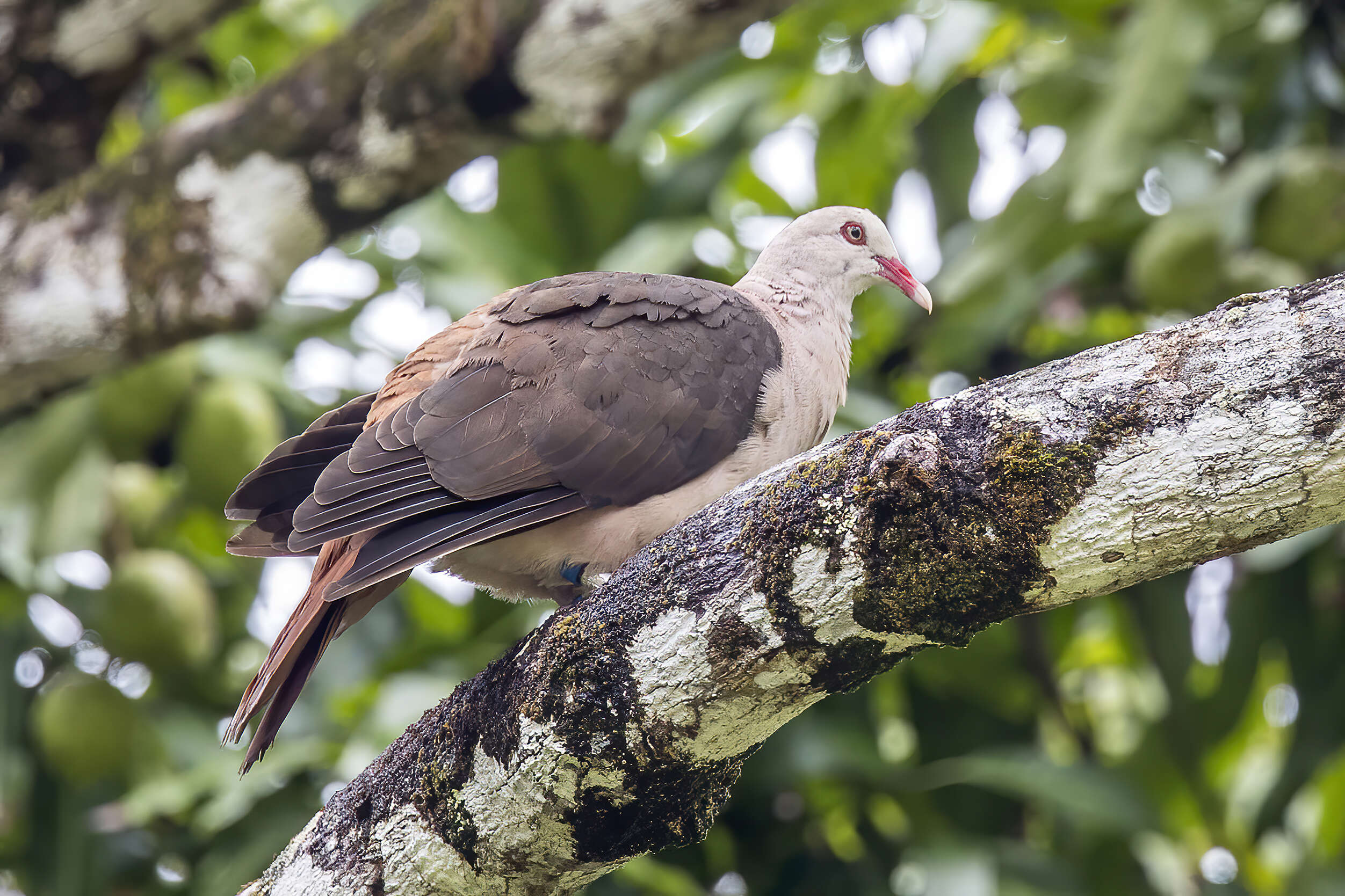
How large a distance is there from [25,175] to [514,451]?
2621 mm

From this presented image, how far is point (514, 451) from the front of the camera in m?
2.29

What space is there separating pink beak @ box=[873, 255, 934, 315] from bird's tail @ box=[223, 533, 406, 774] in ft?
4.93

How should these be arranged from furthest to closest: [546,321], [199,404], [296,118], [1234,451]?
[199,404], [296,118], [546,321], [1234,451]

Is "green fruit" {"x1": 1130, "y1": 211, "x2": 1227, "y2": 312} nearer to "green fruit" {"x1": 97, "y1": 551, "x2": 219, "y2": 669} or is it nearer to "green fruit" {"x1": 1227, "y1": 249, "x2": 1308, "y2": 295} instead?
"green fruit" {"x1": 1227, "y1": 249, "x2": 1308, "y2": 295}

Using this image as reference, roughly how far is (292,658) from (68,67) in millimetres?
2524

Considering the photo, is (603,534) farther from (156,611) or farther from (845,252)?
(156,611)

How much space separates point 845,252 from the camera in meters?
3.06

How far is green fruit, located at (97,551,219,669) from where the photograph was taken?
3652 millimetres

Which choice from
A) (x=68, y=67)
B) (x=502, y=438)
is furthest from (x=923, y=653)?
(x=68, y=67)

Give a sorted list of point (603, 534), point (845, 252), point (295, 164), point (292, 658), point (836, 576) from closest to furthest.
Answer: point (836, 576)
point (292, 658)
point (603, 534)
point (845, 252)
point (295, 164)

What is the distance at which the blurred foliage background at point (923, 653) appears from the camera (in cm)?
367

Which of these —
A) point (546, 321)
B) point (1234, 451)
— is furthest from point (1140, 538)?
point (546, 321)

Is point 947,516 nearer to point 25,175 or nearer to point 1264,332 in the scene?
point 1264,332

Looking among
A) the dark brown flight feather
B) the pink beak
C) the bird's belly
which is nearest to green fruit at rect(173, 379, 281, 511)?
the dark brown flight feather
